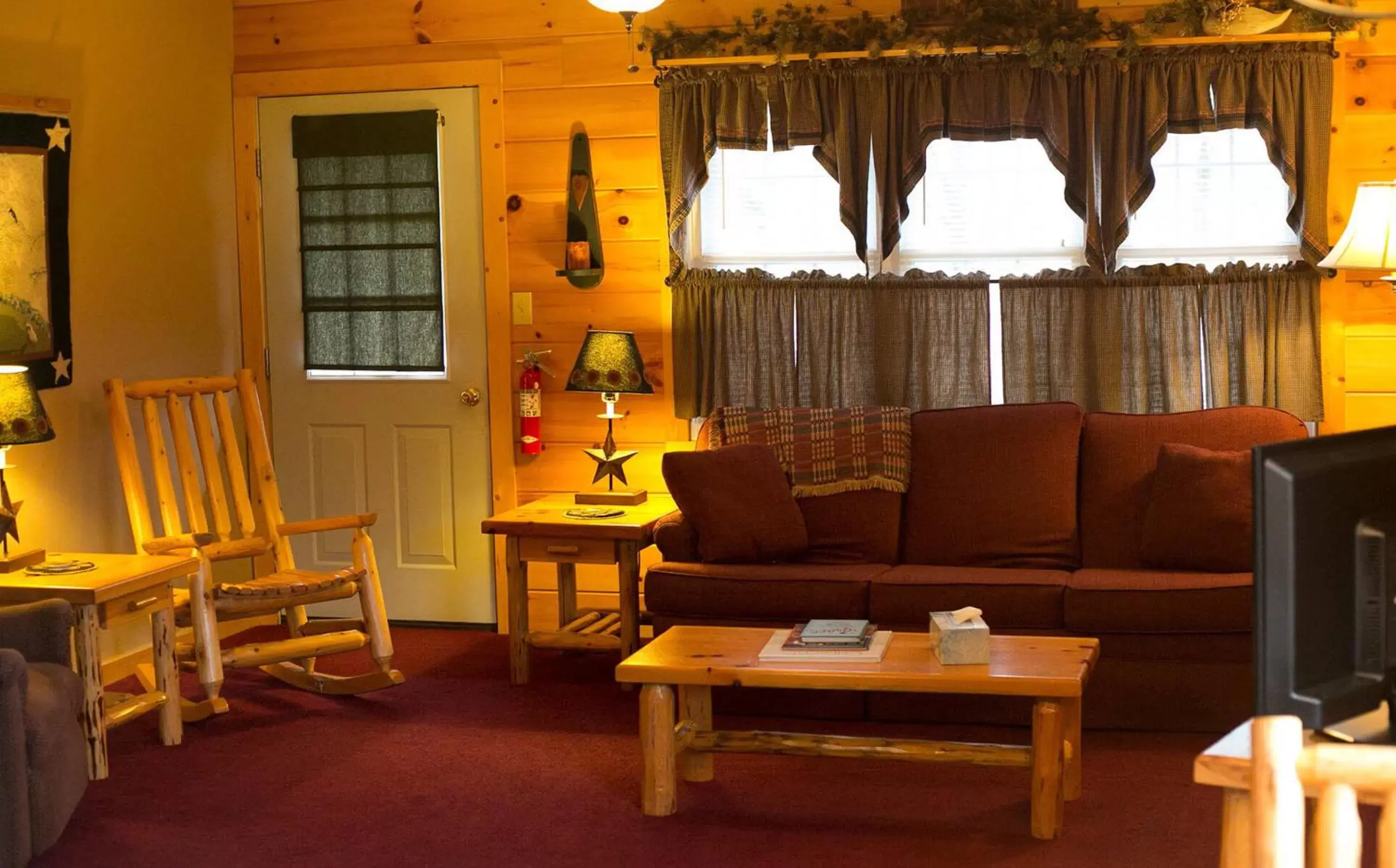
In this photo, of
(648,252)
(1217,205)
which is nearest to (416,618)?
(648,252)

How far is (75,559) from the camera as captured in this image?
423cm

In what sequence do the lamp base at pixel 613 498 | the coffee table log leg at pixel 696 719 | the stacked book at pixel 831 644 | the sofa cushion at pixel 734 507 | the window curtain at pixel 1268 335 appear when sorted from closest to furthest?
the stacked book at pixel 831 644 → the coffee table log leg at pixel 696 719 → the sofa cushion at pixel 734 507 → the window curtain at pixel 1268 335 → the lamp base at pixel 613 498

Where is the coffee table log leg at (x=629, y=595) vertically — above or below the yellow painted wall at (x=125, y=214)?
below

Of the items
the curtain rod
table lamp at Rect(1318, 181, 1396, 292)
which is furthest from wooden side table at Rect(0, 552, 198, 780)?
table lamp at Rect(1318, 181, 1396, 292)

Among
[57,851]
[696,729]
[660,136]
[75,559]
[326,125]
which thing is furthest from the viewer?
[326,125]

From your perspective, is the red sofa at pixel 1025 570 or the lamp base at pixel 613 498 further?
the lamp base at pixel 613 498

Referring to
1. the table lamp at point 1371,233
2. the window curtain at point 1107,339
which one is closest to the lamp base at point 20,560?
the window curtain at point 1107,339

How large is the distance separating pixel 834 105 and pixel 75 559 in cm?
281

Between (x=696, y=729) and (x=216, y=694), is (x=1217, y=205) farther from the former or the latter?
(x=216, y=694)

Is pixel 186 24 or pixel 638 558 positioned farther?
pixel 186 24

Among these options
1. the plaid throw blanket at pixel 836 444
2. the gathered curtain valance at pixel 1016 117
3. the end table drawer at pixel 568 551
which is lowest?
the end table drawer at pixel 568 551

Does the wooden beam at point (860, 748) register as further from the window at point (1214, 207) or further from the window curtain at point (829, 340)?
the window at point (1214, 207)

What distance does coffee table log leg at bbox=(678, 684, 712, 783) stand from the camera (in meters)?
3.78

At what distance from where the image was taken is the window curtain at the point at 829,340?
5.01m
